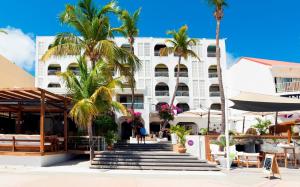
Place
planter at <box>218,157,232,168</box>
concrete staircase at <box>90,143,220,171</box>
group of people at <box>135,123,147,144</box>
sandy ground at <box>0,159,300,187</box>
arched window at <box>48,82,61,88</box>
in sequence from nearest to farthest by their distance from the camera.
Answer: sandy ground at <box>0,159,300,187</box>, concrete staircase at <box>90,143,220,171</box>, planter at <box>218,157,232,168</box>, group of people at <box>135,123,147,144</box>, arched window at <box>48,82,61,88</box>

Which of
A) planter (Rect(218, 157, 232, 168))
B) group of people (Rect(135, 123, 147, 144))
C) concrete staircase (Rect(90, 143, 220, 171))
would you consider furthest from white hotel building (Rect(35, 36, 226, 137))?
planter (Rect(218, 157, 232, 168))

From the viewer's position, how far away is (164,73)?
43.8 meters

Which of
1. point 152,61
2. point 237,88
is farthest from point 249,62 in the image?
point 152,61

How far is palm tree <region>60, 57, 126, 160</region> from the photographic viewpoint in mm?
15391

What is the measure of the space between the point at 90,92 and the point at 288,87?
945 inches

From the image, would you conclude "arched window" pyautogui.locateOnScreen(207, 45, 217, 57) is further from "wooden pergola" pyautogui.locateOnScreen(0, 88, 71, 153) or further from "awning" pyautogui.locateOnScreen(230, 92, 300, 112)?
"wooden pergola" pyautogui.locateOnScreen(0, 88, 71, 153)

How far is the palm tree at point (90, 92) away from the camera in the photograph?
15.4m

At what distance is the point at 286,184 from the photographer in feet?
37.2

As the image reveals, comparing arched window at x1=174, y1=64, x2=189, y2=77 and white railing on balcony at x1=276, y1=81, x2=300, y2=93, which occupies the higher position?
arched window at x1=174, y1=64, x2=189, y2=77

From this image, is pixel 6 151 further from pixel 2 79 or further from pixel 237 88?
pixel 237 88

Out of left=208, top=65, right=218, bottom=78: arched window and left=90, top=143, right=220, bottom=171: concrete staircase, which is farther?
left=208, top=65, right=218, bottom=78: arched window

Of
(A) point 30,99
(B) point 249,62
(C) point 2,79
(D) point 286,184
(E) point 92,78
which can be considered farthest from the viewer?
(B) point 249,62

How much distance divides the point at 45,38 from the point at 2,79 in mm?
10543

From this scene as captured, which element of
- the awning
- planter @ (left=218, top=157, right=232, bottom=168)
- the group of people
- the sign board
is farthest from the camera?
the group of people
